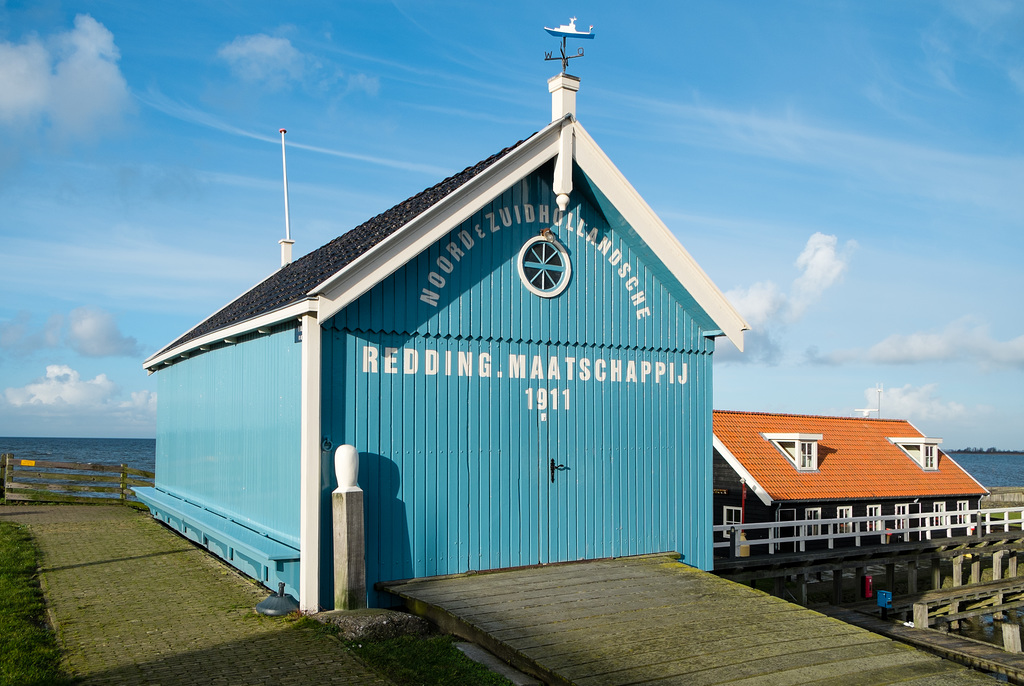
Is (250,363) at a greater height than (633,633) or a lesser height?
greater

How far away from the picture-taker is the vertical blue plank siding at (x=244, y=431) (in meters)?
10.7

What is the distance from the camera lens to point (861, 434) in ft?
93.2

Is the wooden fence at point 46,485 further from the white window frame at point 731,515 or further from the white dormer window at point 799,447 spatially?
the white dormer window at point 799,447

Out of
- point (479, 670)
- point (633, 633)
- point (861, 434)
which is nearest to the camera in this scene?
point (479, 670)

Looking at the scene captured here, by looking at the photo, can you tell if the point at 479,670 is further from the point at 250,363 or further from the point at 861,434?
the point at 861,434

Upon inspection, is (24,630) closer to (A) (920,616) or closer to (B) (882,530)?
(A) (920,616)

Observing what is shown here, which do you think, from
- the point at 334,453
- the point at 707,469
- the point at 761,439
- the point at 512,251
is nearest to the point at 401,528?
the point at 334,453

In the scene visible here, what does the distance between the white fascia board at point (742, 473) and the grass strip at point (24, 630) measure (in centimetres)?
1699

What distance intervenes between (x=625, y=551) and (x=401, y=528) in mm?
3765

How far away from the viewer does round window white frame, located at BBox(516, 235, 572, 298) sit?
1182cm

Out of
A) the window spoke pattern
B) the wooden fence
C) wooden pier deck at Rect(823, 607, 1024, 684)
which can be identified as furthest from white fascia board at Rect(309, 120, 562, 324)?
the wooden fence

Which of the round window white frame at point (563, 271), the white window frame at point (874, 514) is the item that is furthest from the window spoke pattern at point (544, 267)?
the white window frame at point (874, 514)

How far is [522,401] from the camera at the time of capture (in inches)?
464

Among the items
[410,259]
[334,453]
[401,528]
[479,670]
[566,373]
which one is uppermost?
[410,259]
